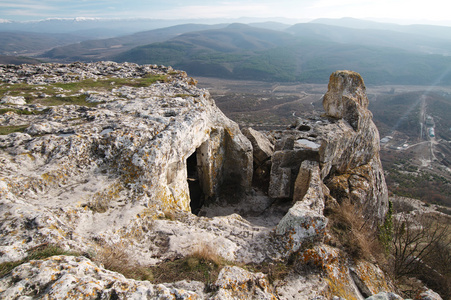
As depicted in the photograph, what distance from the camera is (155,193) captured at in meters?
8.13

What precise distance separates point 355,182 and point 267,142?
567 centimetres

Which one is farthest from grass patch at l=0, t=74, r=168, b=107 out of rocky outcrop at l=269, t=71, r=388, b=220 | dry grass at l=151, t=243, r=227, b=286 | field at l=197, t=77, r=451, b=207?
field at l=197, t=77, r=451, b=207

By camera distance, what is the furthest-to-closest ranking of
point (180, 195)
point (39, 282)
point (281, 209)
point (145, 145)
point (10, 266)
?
point (281, 209), point (180, 195), point (145, 145), point (10, 266), point (39, 282)

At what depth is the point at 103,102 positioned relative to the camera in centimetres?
1144

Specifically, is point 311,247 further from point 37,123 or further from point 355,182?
point 37,123

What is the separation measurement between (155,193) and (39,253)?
361 centimetres

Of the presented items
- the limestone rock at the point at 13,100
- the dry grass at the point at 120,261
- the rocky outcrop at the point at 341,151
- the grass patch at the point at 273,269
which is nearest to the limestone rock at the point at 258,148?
the rocky outcrop at the point at 341,151

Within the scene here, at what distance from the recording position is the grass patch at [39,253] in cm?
431

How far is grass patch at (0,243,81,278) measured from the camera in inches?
170

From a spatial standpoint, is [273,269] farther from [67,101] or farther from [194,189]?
[67,101]

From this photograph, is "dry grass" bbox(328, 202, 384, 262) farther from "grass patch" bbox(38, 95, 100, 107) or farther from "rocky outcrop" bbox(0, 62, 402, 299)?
"grass patch" bbox(38, 95, 100, 107)

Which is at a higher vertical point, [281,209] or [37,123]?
[37,123]

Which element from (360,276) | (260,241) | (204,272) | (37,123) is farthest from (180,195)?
(360,276)

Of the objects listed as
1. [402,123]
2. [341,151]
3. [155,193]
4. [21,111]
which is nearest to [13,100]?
[21,111]
